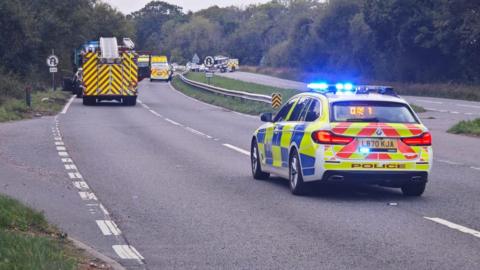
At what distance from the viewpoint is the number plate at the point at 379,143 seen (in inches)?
522

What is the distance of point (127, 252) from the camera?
9547 millimetres

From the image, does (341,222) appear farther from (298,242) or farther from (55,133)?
(55,133)

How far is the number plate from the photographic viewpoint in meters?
13.3

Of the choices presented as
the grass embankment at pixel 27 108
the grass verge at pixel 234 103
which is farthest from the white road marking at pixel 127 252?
the grass verge at pixel 234 103

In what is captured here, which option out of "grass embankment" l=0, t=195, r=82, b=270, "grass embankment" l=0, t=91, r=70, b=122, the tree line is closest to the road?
"grass embankment" l=0, t=195, r=82, b=270

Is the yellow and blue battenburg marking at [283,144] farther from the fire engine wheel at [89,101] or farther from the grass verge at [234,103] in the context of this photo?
the fire engine wheel at [89,101]

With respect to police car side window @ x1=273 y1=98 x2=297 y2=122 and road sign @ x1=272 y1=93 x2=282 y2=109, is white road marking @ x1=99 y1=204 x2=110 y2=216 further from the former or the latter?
road sign @ x1=272 y1=93 x2=282 y2=109

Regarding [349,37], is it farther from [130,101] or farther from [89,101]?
[89,101]

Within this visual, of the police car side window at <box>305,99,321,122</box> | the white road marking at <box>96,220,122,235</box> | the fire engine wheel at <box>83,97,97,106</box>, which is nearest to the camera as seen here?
the white road marking at <box>96,220,122,235</box>

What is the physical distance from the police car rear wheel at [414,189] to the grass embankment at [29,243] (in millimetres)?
5366

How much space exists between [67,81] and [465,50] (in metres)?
26.4

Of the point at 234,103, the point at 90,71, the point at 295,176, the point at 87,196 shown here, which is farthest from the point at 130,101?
the point at 295,176

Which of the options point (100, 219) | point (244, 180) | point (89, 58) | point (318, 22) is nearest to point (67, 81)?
point (89, 58)

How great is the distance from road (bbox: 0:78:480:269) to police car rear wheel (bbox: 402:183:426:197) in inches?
4.8
